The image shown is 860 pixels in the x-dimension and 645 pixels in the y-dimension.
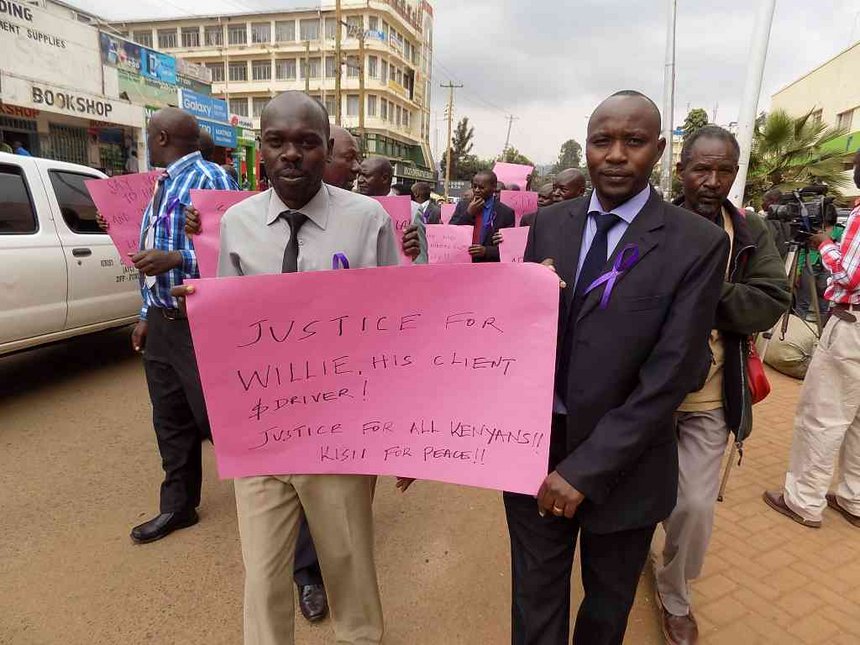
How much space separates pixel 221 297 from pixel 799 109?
31481mm

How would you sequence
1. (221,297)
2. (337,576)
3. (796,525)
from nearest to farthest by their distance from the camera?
(221,297) < (337,576) < (796,525)

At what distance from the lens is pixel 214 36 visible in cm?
4847

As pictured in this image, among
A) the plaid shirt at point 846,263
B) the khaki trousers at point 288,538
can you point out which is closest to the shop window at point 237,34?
the plaid shirt at point 846,263

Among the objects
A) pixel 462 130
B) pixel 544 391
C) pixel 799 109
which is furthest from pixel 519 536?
pixel 462 130

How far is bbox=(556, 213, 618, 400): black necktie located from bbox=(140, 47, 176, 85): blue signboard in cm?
1766

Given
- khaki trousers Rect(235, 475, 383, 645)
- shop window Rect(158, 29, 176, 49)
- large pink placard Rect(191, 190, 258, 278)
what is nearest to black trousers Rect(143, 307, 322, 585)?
large pink placard Rect(191, 190, 258, 278)

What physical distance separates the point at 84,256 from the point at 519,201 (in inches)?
171

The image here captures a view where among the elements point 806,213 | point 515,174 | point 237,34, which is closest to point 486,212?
point 806,213

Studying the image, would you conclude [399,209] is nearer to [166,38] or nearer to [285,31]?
[285,31]

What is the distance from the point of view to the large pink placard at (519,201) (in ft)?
19.6

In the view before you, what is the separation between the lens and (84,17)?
864 inches

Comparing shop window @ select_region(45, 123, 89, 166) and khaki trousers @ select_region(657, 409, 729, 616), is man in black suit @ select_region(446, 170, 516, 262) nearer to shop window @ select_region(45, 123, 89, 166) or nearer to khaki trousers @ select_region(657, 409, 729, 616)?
khaki trousers @ select_region(657, 409, 729, 616)

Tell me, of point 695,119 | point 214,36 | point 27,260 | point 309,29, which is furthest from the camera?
point 214,36

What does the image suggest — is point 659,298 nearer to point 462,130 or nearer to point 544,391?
point 544,391
